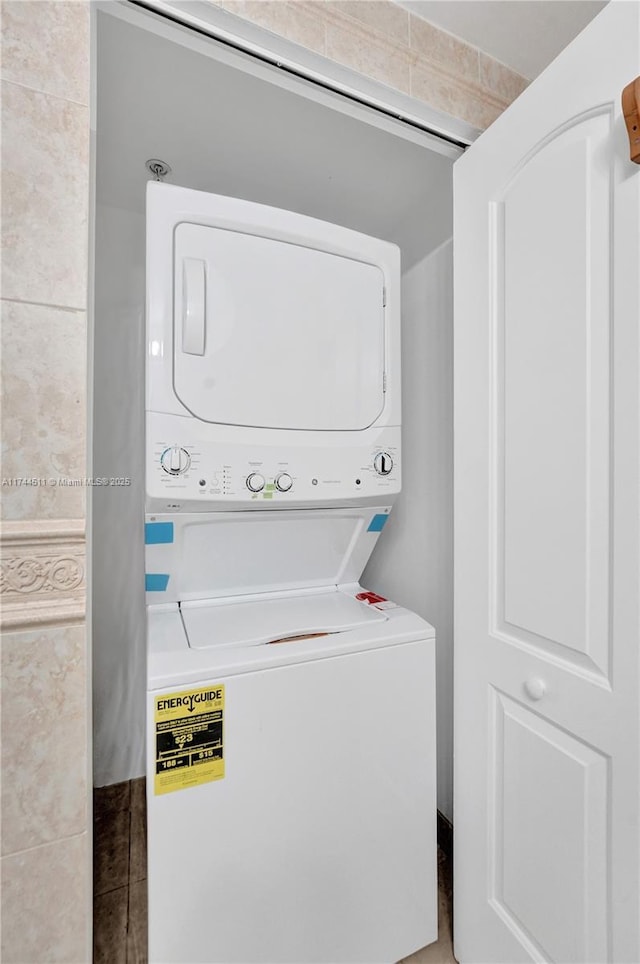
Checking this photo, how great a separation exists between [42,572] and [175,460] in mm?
402

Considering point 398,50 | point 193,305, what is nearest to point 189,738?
point 193,305

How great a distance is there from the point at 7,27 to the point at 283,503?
1112mm

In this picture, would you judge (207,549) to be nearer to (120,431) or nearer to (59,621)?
(59,621)

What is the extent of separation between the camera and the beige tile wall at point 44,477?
82cm

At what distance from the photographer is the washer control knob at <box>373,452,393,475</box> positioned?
4.64 ft

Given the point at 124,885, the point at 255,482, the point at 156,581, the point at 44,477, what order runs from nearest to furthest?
the point at 44,477
the point at 255,482
the point at 156,581
the point at 124,885

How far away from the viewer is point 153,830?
3.17 ft

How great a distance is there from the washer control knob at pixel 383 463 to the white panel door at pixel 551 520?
0.77 feet

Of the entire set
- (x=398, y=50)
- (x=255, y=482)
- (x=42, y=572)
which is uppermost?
(x=398, y=50)

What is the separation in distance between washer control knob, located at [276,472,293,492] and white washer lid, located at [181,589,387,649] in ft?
1.26

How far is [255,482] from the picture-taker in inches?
48.6

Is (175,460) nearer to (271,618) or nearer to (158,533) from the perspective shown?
(158,533)

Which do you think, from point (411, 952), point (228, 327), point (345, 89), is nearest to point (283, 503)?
point (228, 327)

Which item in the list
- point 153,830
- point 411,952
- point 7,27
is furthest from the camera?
point 411,952
